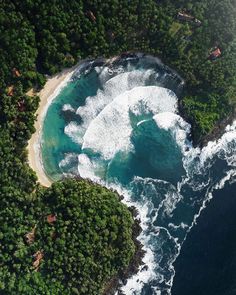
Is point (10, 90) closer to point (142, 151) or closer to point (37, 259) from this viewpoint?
point (142, 151)

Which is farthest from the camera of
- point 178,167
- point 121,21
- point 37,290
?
point 178,167

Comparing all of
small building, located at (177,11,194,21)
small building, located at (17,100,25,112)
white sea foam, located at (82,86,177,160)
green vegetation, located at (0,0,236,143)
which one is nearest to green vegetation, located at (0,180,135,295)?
white sea foam, located at (82,86,177,160)

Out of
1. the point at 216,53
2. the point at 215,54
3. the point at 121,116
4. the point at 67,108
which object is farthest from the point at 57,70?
the point at 216,53

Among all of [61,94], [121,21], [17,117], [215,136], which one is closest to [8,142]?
[17,117]

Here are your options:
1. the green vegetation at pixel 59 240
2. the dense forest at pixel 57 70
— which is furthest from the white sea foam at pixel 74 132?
the green vegetation at pixel 59 240

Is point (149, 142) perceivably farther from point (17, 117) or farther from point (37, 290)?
point (37, 290)

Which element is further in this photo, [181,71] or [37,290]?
[181,71]
